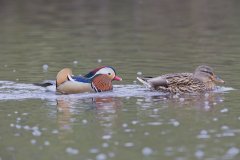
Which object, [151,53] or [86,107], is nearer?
[86,107]

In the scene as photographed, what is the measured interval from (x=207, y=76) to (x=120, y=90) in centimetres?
174

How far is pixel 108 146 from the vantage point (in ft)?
39.5

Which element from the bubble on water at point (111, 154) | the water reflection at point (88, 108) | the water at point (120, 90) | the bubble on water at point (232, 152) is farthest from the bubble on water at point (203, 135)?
the water reflection at point (88, 108)

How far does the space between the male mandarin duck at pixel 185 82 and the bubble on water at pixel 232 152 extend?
17.3 feet

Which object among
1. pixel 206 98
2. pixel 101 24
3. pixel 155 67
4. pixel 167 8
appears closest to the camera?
pixel 206 98

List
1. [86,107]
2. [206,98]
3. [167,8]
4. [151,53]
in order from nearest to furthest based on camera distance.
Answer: [86,107]
[206,98]
[151,53]
[167,8]

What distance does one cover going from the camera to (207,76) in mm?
17281

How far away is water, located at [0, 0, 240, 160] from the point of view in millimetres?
12094

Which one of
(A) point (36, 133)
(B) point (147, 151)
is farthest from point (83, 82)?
(B) point (147, 151)

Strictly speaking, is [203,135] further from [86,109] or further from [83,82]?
[83,82]

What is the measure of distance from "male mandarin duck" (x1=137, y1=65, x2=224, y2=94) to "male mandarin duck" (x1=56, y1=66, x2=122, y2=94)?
2.16 ft

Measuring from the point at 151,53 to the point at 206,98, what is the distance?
6.12 m

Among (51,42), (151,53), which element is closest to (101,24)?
(51,42)

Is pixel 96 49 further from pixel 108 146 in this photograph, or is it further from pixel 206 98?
pixel 108 146
